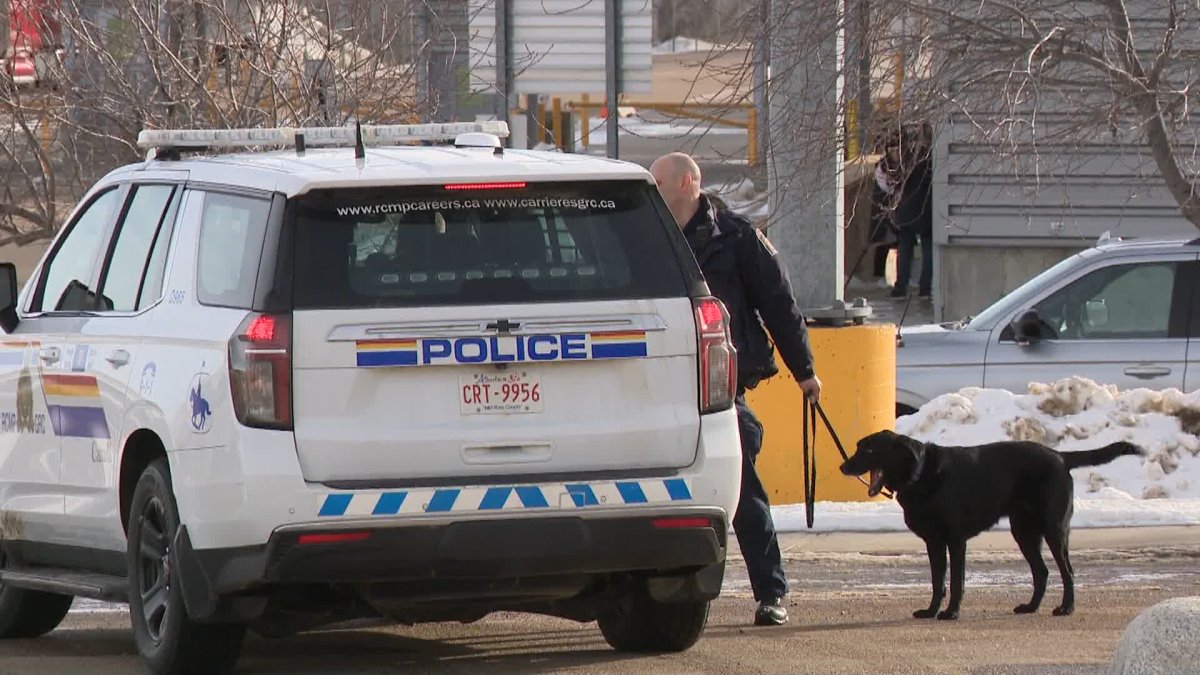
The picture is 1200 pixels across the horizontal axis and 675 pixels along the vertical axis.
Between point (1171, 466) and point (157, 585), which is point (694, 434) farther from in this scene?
point (1171, 466)

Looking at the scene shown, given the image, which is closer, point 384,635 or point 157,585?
point 157,585

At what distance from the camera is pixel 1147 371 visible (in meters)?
13.2

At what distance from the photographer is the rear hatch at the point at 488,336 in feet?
20.5

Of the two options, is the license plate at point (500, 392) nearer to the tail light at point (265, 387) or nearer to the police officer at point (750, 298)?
the tail light at point (265, 387)

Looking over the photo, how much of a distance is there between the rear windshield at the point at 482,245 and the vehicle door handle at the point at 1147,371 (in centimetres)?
718

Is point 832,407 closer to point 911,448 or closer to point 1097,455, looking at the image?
point 1097,455

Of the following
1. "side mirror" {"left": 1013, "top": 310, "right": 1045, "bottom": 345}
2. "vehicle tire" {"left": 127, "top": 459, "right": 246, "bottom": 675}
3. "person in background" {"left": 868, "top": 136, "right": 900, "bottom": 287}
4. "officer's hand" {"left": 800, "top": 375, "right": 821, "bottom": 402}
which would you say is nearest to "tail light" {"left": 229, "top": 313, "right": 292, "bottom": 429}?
"vehicle tire" {"left": 127, "top": 459, "right": 246, "bottom": 675}

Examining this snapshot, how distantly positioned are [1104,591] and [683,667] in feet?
8.71

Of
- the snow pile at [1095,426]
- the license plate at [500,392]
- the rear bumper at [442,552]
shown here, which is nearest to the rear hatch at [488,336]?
the license plate at [500,392]

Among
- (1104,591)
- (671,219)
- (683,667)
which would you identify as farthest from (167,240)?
(1104,591)

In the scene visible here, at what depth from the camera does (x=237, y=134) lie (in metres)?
7.23

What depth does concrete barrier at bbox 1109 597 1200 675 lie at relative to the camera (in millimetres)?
5578

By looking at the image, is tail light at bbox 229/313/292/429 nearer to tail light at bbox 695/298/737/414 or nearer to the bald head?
tail light at bbox 695/298/737/414

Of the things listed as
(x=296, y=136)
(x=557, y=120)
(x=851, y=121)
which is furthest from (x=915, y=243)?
(x=296, y=136)
